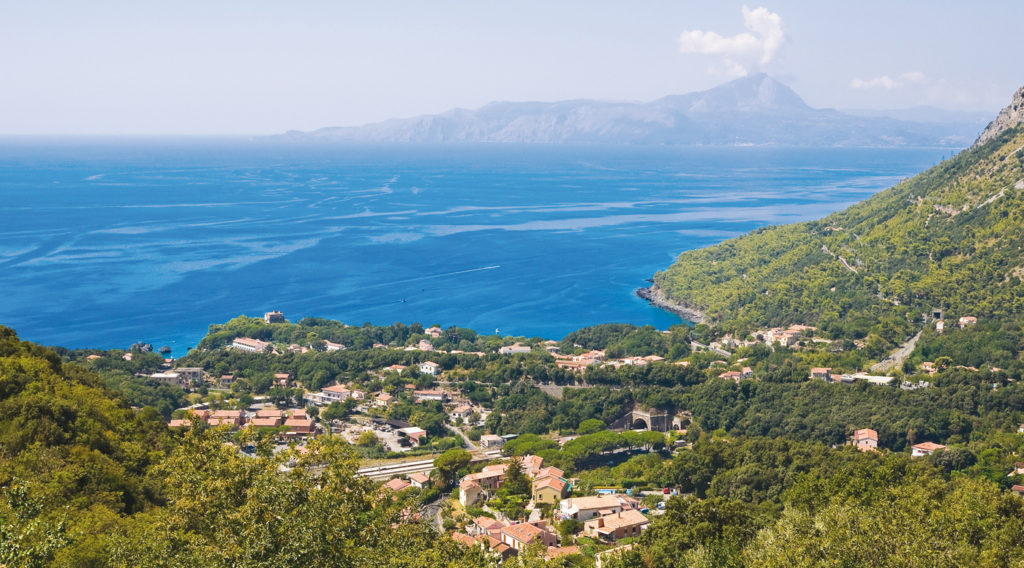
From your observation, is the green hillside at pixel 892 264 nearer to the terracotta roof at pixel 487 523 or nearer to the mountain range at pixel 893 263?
the mountain range at pixel 893 263

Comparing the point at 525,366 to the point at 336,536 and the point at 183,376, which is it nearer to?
the point at 183,376

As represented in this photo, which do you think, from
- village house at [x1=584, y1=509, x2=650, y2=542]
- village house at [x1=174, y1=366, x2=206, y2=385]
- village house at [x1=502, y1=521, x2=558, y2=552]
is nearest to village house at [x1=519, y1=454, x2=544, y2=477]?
village house at [x1=584, y1=509, x2=650, y2=542]

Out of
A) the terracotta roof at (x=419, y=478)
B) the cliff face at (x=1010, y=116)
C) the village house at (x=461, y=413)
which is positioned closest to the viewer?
the terracotta roof at (x=419, y=478)

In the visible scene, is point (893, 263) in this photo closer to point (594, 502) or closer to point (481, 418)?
point (481, 418)

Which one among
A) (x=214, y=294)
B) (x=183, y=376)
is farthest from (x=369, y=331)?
(x=214, y=294)

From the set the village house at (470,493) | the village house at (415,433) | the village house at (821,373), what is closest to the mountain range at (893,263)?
the village house at (821,373)

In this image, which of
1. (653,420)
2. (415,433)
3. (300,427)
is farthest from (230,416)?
(653,420)

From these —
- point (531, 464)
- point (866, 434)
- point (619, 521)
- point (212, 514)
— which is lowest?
point (531, 464)
